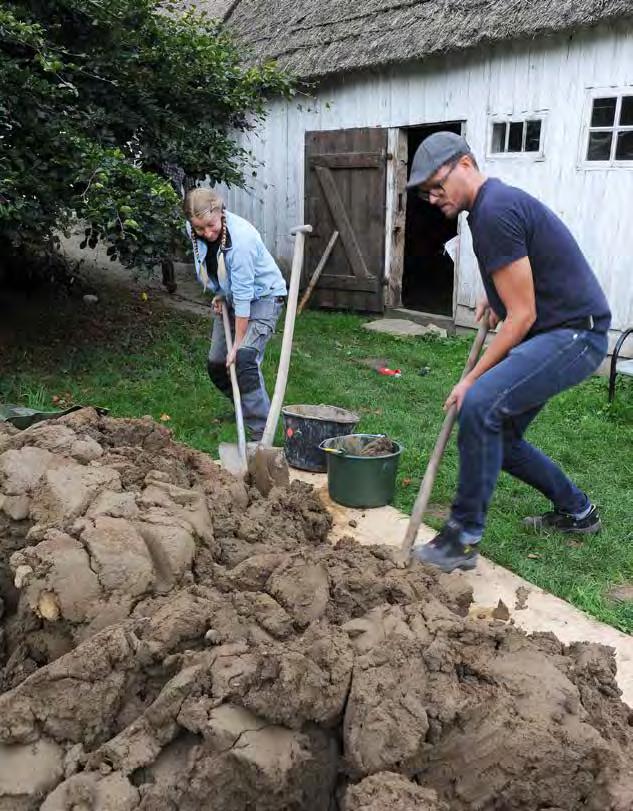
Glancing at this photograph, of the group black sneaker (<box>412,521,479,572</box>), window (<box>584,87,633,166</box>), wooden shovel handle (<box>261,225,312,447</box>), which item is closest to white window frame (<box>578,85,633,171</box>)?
window (<box>584,87,633,166</box>)

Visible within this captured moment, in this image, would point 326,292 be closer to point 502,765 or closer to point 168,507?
point 168,507

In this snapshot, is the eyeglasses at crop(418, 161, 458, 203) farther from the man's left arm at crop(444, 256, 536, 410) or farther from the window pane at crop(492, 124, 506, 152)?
the window pane at crop(492, 124, 506, 152)

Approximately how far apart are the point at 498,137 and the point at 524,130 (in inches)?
15.4

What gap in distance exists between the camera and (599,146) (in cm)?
757

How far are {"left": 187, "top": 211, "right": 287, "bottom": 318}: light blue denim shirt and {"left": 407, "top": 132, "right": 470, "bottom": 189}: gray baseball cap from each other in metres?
1.86

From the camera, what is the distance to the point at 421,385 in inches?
285

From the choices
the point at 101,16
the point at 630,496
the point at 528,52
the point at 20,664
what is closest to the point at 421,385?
the point at 630,496

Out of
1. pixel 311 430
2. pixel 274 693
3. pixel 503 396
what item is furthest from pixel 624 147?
pixel 274 693

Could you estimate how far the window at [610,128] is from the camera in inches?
286

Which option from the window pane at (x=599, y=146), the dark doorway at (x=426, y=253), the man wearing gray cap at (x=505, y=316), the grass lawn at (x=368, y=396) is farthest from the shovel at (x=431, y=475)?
the dark doorway at (x=426, y=253)

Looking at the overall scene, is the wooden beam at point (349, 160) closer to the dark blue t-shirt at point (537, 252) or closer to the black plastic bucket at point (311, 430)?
the black plastic bucket at point (311, 430)

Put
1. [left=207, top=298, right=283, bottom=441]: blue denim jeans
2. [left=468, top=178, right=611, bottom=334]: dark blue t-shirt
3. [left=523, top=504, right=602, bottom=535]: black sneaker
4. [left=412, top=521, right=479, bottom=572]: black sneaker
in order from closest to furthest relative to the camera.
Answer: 1. [left=468, top=178, right=611, bottom=334]: dark blue t-shirt
2. [left=412, top=521, right=479, bottom=572]: black sneaker
3. [left=523, top=504, right=602, bottom=535]: black sneaker
4. [left=207, top=298, right=283, bottom=441]: blue denim jeans

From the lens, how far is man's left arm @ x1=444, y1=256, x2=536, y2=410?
2.98m

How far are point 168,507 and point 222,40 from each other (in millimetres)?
6486
